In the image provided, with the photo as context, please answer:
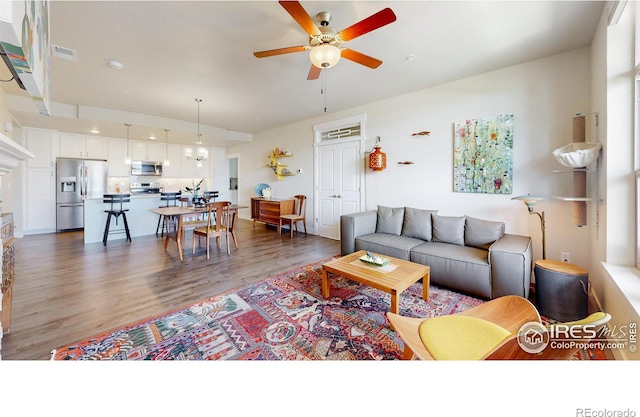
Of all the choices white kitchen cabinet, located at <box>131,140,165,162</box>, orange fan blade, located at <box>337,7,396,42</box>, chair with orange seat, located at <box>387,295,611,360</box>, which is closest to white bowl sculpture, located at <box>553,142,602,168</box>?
chair with orange seat, located at <box>387,295,611,360</box>

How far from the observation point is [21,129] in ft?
17.4

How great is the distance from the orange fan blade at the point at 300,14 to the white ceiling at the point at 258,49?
0.32 metres

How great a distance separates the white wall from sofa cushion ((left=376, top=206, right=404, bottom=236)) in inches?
18.1

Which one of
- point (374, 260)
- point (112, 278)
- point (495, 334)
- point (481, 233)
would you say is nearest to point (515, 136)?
point (481, 233)

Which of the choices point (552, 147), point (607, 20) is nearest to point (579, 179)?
point (552, 147)

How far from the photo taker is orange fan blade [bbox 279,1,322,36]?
5.39 feet

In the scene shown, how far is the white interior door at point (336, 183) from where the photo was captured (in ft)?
16.4

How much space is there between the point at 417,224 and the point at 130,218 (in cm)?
555

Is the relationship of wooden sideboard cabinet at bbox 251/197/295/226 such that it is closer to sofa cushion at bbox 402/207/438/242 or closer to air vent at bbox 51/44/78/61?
sofa cushion at bbox 402/207/438/242

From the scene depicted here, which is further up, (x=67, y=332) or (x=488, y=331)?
(x=488, y=331)
